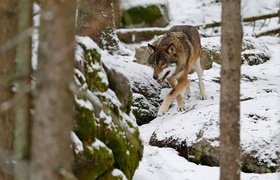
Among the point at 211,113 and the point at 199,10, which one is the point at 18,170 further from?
the point at 199,10

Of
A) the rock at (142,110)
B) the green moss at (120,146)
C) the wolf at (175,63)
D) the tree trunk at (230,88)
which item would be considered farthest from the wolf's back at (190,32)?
the tree trunk at (230,88)

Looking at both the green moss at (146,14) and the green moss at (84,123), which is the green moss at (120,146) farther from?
the green moss at (146,14)

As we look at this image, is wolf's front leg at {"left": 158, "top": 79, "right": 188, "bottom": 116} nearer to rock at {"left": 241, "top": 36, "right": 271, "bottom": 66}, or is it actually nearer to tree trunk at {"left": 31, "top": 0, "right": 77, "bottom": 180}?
rock at {"left": 241, "top": 36, "right": 271, "bottom": 66}

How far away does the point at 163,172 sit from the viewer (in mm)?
7328

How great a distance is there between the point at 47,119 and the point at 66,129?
0.55 ft

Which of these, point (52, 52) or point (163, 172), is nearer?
point (52, 52)

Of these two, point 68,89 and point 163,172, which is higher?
point 68,89

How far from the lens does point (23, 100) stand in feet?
13.9

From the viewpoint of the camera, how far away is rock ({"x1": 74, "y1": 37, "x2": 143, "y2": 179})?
18.9ft

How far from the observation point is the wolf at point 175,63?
35.6 ft

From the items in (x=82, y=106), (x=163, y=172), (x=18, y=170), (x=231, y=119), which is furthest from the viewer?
(x=163, y=172)

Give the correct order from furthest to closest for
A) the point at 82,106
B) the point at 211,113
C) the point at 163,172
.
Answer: the point at 211,113, the point at 163,172, the point at 82,106

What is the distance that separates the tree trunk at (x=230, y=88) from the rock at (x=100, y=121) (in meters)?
0.95

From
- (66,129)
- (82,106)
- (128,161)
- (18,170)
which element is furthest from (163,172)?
(66,129)
